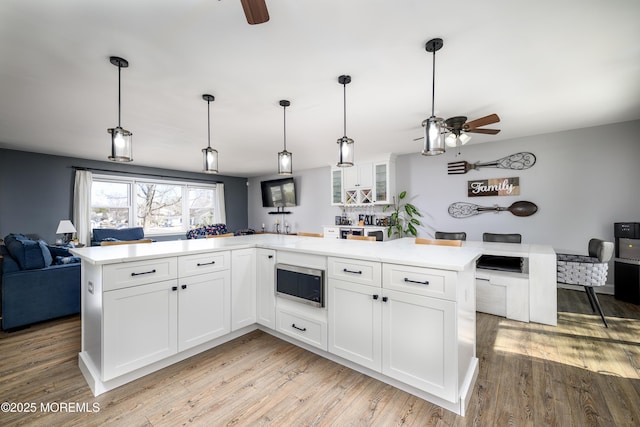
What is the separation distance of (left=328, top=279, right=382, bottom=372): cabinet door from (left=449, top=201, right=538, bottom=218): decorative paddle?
3.84 m

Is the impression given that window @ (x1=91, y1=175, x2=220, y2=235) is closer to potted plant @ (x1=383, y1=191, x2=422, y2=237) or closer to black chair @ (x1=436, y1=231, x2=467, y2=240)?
potted plant @ (x1=383, y1=191, x2=422, y2=237)

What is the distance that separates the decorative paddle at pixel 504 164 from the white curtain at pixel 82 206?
23.8 ft

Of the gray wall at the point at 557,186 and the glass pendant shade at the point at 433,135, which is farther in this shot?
the gray wall at the point at 557,186

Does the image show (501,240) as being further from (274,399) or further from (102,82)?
(102,82)

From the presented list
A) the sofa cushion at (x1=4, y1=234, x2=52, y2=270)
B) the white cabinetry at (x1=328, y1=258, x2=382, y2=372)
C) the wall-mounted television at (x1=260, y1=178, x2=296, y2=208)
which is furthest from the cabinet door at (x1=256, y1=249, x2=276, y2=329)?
the wall-mounted television at (x1=260, y1=178, x2=296, y2=208)

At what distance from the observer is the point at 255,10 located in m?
1.20

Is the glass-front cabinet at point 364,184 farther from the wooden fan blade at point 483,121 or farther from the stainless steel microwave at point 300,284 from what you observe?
the stainless steel microwave at point 300,284

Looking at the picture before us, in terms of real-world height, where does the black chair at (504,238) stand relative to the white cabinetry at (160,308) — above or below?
above

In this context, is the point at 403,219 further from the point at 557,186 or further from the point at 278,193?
the point at 278,193

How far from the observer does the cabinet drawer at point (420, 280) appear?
160 centimetres

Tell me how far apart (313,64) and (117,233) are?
233 inches

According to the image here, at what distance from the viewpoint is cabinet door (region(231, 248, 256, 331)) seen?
2.56 meters

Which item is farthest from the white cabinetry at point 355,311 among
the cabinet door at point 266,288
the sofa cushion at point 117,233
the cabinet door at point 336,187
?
the sofa cushion at point 117,233

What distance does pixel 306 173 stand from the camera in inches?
292
